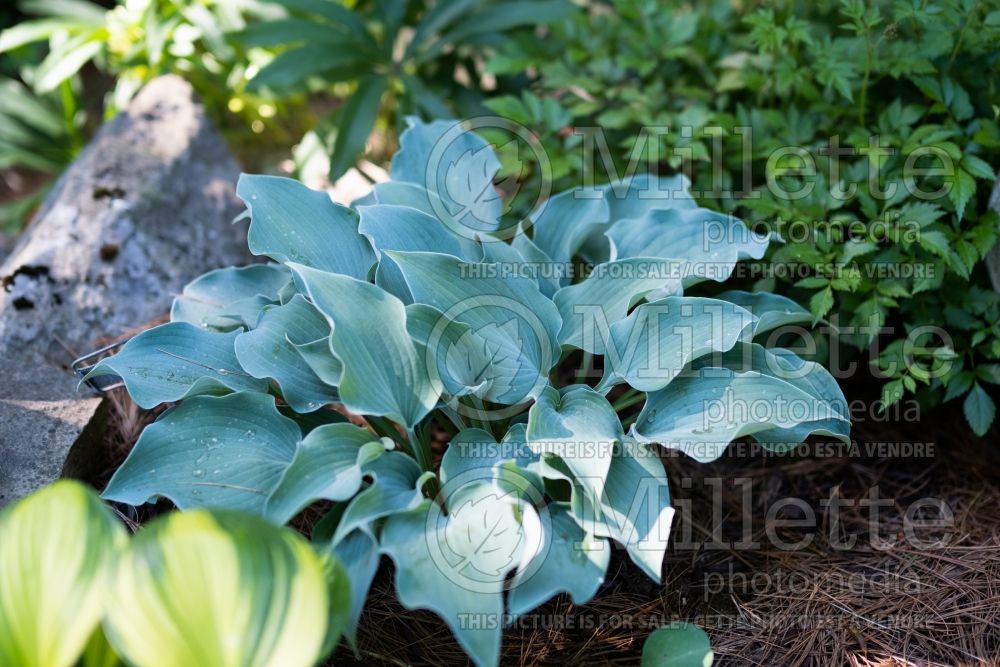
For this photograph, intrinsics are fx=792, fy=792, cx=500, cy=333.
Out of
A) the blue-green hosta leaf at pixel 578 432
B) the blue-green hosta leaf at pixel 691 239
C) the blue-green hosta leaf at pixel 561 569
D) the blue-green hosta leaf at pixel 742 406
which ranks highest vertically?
the blue-green hosta leaf at pixel 691 239

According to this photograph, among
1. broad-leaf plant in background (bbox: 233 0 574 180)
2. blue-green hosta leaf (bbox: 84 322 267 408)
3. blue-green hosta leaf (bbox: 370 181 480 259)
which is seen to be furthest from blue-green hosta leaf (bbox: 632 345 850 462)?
broad-leaf plant in background (bbox: 233 0 574 180)

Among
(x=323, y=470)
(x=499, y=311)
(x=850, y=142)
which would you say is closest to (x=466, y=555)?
(x=323, y=470)

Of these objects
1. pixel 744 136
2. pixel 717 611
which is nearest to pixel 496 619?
pixel 717 611

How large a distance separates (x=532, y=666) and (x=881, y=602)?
72 centimetres

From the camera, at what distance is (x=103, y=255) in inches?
83.4

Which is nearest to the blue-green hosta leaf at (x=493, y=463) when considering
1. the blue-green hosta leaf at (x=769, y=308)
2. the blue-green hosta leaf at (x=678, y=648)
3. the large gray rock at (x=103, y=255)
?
the blue-green hosta leaf at (x=678, y=648)

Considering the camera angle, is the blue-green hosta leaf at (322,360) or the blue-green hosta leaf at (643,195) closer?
the blue-green hosta leaf at (322,360)

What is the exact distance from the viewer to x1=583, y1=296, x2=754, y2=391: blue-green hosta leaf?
153cm

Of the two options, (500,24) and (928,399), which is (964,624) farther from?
(500,24)

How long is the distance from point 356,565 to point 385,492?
131mm

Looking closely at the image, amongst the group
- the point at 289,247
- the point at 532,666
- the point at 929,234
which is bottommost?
the point at 532,666

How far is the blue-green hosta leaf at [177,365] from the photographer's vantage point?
1.54 meters

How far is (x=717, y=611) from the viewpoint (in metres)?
1.60

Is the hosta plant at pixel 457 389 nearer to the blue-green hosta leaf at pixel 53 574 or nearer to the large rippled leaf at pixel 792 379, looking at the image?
the large rippled leaf at pixel 792 379
